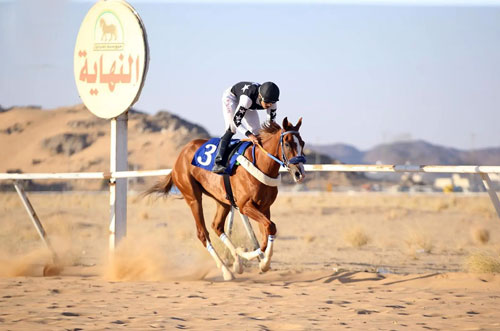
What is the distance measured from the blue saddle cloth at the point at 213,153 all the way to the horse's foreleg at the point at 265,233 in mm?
689

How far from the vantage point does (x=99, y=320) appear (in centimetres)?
604

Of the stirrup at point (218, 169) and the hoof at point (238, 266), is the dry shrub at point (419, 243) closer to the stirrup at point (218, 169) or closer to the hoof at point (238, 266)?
the hoof at point (238, 266)

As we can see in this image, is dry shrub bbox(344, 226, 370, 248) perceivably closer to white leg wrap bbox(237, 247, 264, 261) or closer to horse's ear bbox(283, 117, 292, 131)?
white leg wrap bbox(237, 247, 264, 261)

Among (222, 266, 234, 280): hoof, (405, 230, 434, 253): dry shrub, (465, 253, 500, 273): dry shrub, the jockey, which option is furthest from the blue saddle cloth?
(405, 230, 434, 253): dry shrub

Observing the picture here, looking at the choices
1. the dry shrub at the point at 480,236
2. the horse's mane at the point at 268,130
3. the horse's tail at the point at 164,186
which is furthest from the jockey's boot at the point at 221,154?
the dry shrub at the point at 480,236

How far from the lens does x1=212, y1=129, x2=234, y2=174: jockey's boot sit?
8.74 meters

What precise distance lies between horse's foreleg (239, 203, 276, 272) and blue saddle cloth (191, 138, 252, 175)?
689mm

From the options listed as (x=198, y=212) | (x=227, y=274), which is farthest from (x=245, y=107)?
(x=227, y=274)

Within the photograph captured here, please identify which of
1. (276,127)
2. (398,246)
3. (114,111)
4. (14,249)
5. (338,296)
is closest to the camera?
(338,296)

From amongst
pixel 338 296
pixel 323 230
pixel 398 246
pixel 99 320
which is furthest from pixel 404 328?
pixel 323 230

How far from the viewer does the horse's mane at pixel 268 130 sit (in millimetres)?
8492

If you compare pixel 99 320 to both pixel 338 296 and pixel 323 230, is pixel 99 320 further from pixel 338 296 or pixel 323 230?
pixel 323 230

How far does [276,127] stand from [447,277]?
290 cm

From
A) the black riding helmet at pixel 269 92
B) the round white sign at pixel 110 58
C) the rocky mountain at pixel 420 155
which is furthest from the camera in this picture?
the rocky mountain at pixel 420 155
